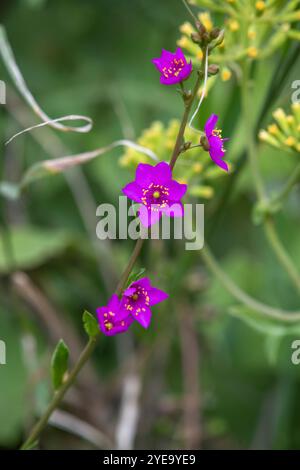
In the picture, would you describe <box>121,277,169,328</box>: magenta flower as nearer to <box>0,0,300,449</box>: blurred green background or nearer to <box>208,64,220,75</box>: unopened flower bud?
<box>208,64,220,75</box>: unopened flower bud

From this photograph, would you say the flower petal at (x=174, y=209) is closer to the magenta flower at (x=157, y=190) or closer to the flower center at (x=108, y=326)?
the magenta flower at (x=157, y=190)

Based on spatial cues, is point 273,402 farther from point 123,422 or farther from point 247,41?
point 247,41

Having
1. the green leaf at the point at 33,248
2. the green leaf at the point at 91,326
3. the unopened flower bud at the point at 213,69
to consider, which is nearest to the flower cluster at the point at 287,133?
the unopened flower bud at the point at 213,69

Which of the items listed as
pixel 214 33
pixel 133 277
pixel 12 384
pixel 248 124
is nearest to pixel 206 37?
pixel 214 33

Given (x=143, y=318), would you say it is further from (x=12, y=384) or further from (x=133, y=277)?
(x=12, y=384)

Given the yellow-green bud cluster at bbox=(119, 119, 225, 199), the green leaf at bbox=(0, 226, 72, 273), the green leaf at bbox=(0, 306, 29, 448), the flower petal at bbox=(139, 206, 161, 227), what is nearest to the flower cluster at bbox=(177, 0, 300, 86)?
the yellow-green bud cluster at bbox=(119, 119, 225, 199)

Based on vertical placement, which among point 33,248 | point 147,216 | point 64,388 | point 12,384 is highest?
point 33,248
